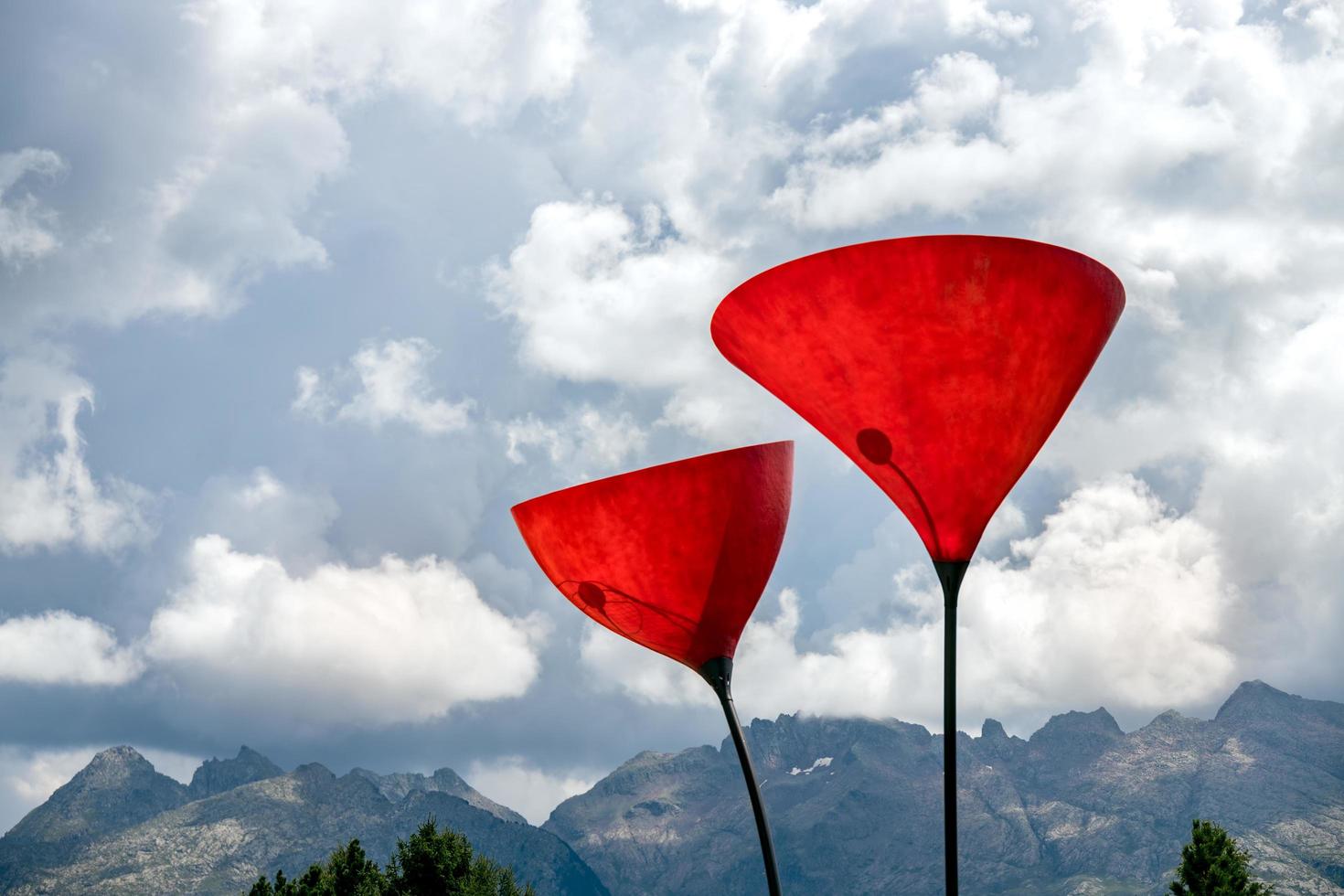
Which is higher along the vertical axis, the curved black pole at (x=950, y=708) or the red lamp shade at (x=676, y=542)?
the red lamp shade at (x=676, y=542)

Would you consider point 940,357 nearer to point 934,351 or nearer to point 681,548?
point 934,351

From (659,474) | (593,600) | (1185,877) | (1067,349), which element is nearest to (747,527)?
(659,474)

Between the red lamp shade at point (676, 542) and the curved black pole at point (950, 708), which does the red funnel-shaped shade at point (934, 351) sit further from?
the red lamp shade at point (676, 542)

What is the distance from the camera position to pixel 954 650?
9.66 meters

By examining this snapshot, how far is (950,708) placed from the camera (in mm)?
9578

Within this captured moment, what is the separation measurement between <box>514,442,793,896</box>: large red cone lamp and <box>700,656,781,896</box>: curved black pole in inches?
0.5

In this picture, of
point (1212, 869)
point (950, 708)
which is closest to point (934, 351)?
point (950, 708)

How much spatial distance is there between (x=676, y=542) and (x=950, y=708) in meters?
3.44

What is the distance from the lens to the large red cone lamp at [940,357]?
356 inches

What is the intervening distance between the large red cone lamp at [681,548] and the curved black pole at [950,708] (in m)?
2.32

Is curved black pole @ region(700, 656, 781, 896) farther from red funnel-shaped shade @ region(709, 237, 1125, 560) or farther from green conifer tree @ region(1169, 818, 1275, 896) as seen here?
green conifer tree @ region(1169, 818, 1275, 896)

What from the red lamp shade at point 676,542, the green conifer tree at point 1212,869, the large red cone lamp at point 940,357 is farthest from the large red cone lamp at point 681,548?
the green conifer tree at point 1212,869

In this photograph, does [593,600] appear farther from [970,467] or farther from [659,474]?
[970,467]

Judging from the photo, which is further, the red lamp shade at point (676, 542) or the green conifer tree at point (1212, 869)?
the green conifer tree at point (1212, 869)
